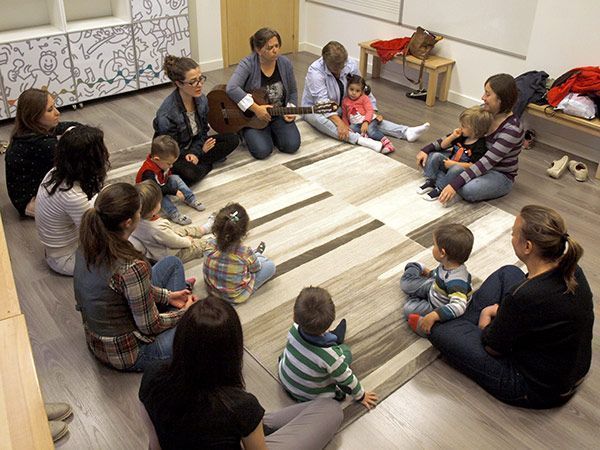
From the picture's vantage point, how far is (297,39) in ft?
20.2

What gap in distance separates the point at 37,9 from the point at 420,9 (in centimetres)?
313

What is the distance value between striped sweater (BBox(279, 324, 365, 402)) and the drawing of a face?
3.32 meters

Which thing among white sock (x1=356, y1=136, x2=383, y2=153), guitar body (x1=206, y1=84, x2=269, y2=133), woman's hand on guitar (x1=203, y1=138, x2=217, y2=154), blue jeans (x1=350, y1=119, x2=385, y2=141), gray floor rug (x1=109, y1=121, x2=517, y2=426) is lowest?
gray floor rug (x1=109, y1=121, x2=517, y2=426)

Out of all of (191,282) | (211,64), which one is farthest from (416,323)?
(211,64)

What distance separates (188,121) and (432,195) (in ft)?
5.16

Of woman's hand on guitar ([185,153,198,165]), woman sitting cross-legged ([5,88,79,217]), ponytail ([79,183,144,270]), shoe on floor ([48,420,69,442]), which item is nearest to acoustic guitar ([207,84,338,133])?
woman's hand on guitar ([185,153,198,165])

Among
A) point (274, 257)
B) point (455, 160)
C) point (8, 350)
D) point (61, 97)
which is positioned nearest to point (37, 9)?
point (61, 97)

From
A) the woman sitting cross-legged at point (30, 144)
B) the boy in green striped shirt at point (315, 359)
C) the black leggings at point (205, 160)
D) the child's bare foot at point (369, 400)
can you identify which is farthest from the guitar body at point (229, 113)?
the child's bare foot at point (369, 400)

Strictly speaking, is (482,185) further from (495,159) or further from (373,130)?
(373,130)

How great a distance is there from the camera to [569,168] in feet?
12.9

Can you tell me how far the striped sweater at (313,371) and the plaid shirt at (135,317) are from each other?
49 centimetres

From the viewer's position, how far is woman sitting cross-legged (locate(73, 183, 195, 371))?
6.40ft

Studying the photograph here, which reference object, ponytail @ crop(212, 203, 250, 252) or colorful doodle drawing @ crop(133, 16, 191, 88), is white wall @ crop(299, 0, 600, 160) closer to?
colorful doodle drawing @ crop(133, 16, 191, 88)

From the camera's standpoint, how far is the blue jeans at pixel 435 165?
3.58 meters
